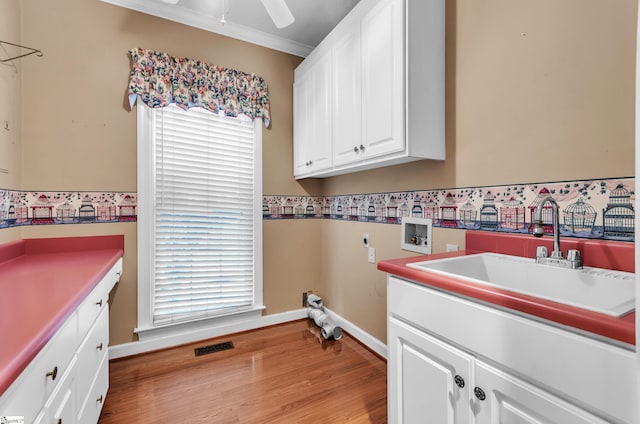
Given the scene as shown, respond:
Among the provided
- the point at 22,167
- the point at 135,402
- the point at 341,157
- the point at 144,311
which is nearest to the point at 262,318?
the point at 144,311

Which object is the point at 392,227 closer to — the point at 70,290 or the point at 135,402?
the point at 70,290

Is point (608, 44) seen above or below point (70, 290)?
above

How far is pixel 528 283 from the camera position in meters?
1.19

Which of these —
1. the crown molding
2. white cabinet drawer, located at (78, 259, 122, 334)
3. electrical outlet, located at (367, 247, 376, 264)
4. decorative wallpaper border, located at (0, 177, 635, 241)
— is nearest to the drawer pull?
white cabinet drawer, located at (78, 259, 122, 334)

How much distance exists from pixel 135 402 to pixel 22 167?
5.40 feet

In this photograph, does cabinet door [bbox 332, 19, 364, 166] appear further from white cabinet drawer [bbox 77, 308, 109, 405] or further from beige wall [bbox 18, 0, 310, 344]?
white cabinet drawer [bbox 77, 308, 109, 405]

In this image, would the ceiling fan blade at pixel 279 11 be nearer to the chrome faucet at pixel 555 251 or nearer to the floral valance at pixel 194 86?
the floral valance at pixel 194 86

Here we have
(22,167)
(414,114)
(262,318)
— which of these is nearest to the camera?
(414,114)

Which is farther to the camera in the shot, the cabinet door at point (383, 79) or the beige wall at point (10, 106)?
the beige wall at point (10, 106)

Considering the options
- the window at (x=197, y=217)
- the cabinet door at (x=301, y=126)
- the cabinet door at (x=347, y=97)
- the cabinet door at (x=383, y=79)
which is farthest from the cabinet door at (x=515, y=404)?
the window at (x=197, y=217)

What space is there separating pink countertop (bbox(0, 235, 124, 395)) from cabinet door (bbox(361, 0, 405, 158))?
153cm

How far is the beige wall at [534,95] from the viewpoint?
1052 mm

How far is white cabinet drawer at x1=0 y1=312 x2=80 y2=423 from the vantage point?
60cm

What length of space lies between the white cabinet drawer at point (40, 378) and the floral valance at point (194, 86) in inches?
69.3
